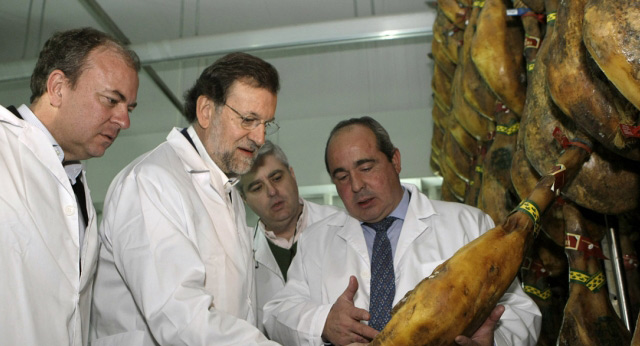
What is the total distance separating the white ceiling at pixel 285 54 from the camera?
400 cm

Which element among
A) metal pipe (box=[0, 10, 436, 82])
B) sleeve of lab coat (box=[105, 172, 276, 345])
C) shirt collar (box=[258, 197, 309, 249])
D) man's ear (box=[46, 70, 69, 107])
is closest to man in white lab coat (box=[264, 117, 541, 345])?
sleeve of lab coat (box=[105, 172, 276, 345])

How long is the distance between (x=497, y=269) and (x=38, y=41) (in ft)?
11.8

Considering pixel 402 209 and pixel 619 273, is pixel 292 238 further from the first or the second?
pixel 619 273

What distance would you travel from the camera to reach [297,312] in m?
2.06

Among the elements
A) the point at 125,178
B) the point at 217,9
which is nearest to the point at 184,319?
the point at 125,178

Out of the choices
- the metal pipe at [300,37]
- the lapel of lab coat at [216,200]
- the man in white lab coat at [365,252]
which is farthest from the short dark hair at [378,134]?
the metal pipe at [300,37]

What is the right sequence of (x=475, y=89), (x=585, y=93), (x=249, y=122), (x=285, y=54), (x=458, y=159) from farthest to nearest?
(x=285, y=54), (x=458, y=159), (x=475, y=89), (x=249, y=122), (x=585, y=93)

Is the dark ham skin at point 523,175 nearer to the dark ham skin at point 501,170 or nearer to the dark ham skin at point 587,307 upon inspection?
the dark ham skin at point 587,307

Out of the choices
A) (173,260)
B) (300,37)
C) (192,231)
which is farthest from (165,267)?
(300,37)

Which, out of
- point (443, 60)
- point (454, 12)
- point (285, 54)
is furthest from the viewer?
point (285, 54)

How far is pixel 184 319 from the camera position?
1.61m

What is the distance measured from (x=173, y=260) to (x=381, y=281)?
28.6 inches

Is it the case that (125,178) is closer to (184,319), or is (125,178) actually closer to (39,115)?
(39,115)

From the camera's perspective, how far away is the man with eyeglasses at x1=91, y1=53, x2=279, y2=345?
1640mm
